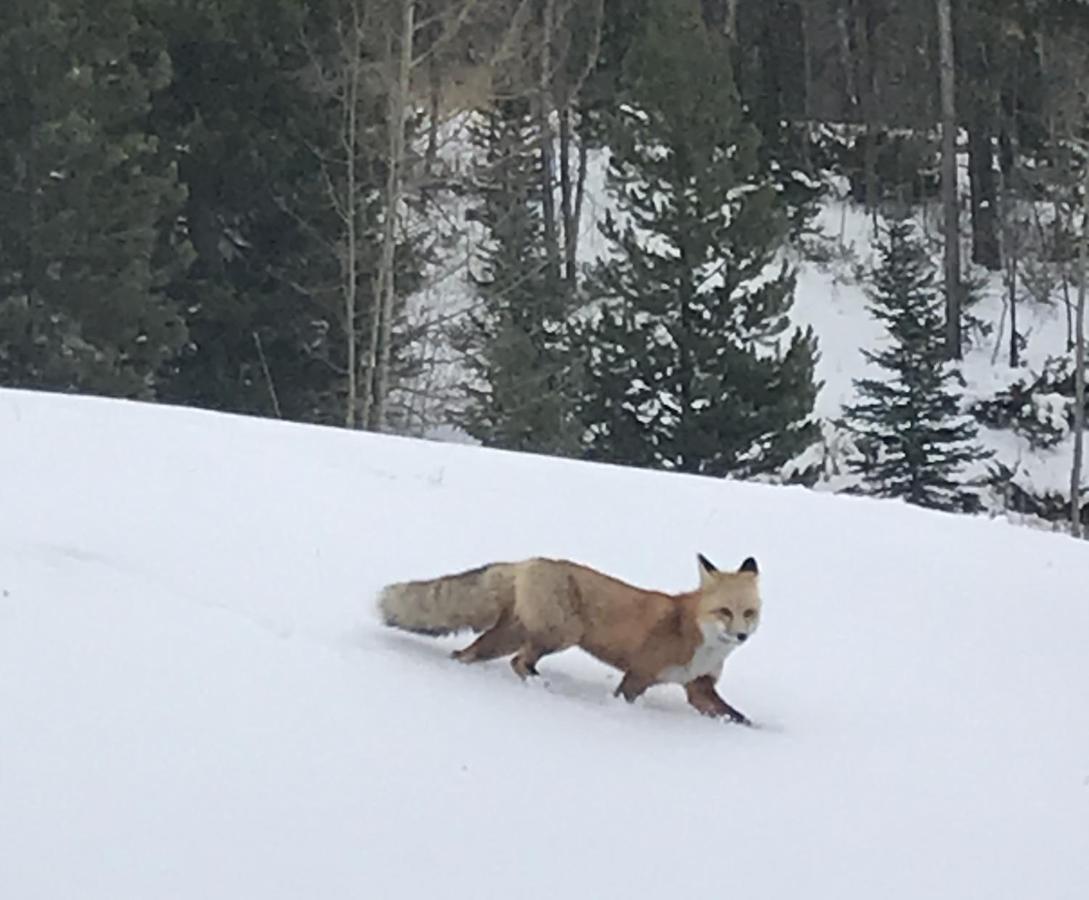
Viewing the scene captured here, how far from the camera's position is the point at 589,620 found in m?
4.95

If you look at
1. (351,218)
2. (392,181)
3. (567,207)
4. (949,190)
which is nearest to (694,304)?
(392,181)

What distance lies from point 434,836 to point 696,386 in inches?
722

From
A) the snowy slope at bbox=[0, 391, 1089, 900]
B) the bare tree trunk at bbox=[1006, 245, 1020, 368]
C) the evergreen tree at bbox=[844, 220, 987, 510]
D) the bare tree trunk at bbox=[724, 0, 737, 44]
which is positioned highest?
the bare tree trunk at bbox=[724, 0, 737, 44]

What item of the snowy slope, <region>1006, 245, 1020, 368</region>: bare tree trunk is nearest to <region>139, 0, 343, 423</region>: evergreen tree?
<region>1006, 245, 1020, 368</region>: bare tree trunk

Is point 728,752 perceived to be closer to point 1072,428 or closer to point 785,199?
point 1072,428

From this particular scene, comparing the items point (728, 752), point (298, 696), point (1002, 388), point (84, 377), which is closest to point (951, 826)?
point (728, 752)

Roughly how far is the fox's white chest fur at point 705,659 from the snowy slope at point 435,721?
0.11 m

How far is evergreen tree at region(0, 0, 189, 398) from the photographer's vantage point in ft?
61.4

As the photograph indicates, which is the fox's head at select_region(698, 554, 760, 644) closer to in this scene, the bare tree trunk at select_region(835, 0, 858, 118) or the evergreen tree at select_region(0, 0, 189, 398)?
the evergreen tree at select_region(0, 0, 189, 398)

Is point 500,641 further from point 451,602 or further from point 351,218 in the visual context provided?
point 351,218

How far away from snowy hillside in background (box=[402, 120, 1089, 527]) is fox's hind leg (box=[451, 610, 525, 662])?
1715cm

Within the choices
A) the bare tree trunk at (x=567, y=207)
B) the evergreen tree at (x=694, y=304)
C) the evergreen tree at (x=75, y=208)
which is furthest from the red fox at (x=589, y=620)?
the bare tree trunk at (x=567, y=207)

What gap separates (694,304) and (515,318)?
8.96ft

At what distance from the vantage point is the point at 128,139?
1950 cm
